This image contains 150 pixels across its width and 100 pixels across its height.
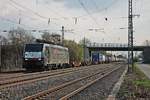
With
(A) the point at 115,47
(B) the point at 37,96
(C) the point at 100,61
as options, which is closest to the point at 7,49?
(B) the point at 37,96

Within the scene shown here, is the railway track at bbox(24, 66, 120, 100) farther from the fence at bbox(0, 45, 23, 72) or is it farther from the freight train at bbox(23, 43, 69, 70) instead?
the fence at bbox(0, 45, 23, 72)

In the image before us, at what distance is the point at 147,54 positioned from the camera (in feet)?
459

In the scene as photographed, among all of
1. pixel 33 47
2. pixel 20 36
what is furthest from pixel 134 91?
pixel 20 36

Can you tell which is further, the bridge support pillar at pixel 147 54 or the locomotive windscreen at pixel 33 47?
the bridge support pillar at pixel 147 54

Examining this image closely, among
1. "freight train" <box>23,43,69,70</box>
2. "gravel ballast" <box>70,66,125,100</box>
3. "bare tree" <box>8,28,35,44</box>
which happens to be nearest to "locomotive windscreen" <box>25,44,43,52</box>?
"freight train" <box>23,43,69,70</box>

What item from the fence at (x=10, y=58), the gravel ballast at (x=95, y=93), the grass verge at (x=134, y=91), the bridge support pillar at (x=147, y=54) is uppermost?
the bridge support pillar at (x=147, y=54)

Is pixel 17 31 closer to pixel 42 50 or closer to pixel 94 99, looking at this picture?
pixel 42 50

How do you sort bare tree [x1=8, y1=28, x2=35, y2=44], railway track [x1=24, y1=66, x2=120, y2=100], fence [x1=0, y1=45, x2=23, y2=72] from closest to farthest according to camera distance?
1. railway track [x1=24, y1=66, x2=120, y2=100]
2. fence [x1=0, y1=45, x2=23, y2=72]
3. bare tree [x1=8, y1=28, x2=35, y2=44]

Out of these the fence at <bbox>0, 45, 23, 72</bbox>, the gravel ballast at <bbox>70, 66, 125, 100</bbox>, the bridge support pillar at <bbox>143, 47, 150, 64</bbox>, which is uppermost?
the bridge support pillar at <bbox>143, 47, 150, 64</bbox>

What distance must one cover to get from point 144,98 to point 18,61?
141 feet

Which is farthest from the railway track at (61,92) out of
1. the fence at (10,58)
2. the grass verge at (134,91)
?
the fence at (10,58)

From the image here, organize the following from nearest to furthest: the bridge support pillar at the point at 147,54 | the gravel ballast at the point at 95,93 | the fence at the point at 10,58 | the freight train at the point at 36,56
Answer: the gravel ballast at the point at 95,93, the freight train at the point at 36,56, the fence at the point at 10,58, the bridge support pillar at the point at 147,54

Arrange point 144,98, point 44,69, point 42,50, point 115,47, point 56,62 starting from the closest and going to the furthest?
point 144,98 → point 42,50 → point 44,69 → point 56,62 → point 115,47

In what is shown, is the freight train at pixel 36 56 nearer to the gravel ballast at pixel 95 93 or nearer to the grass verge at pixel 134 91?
the grass verge at pixel 134 91
